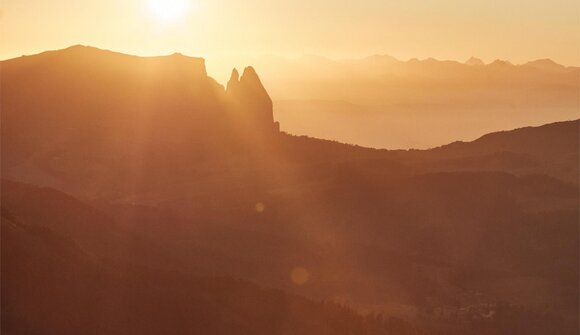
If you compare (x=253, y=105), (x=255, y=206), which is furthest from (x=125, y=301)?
(x=253, y=105)

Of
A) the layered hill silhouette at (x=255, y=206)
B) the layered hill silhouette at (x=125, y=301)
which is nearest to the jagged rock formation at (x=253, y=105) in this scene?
the layered hill silhouette at (x=255, y=206)

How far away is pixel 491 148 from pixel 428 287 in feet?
224

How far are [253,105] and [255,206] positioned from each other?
39386 millimetres

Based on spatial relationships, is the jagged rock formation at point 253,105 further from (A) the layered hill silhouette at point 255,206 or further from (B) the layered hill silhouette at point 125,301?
(B) the layered hill silhouette at point 125,301

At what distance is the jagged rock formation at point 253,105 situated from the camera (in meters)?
132

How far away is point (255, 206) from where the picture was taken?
95812mm

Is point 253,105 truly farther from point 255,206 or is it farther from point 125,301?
point 125,301

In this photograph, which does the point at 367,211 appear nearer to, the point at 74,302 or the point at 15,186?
the point at 15,186

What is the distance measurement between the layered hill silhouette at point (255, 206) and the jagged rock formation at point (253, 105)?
24 cm

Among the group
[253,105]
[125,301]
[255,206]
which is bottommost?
[125,301]

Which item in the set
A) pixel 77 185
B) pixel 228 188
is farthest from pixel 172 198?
pixel 77 185

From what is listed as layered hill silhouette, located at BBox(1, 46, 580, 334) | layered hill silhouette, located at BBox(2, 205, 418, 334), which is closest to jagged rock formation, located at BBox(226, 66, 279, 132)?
layered hill silhouette, located at BBox(1, 46, 580, 334)

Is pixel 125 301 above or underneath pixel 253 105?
underneath

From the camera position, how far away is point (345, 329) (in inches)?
1870
